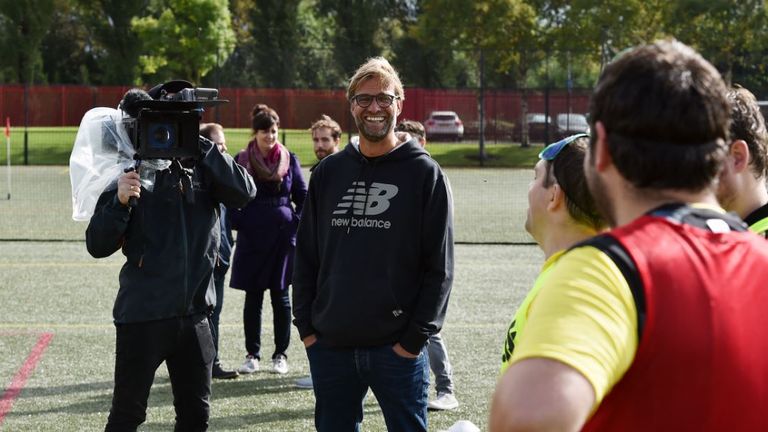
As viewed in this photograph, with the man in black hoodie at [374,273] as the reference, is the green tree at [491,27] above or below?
above

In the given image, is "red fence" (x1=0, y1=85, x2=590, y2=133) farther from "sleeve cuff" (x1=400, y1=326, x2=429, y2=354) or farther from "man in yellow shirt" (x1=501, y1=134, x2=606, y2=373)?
"man in yellow shirt" (x1=501, y1=134, x2=606, y2=373)

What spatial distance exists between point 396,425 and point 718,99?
9.76 feet

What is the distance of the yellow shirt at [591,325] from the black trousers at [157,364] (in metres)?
3.25

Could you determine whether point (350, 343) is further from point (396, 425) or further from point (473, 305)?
point (473, 305)

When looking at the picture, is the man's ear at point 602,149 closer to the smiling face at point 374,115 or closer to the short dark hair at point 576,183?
the short dark hair at point 576,183

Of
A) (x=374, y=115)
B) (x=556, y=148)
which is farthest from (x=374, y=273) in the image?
(x=556, y=148)

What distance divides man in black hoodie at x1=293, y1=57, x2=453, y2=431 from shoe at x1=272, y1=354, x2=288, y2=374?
3188 millimetres

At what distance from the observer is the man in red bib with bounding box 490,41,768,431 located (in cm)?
171

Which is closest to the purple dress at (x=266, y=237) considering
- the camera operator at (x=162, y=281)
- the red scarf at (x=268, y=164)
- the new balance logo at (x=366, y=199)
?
the red scarf at (x=268, y=164)

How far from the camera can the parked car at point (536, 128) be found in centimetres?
3469

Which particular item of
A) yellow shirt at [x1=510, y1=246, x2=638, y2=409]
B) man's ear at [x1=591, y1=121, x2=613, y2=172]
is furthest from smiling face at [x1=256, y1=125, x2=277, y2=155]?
yellow shirt at [x1=510, y1=246, x2=638, y2=409]

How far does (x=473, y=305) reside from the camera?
1056cm

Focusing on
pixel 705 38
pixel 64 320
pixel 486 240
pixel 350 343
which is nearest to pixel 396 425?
pixel 350 343

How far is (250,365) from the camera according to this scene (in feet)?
25.6
